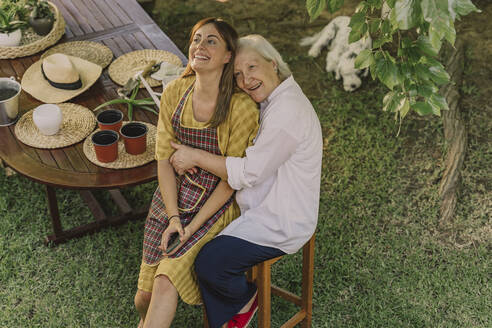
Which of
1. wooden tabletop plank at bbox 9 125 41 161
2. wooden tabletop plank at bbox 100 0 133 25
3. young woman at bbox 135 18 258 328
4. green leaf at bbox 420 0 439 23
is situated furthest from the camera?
wooden tabletop plank at bbox 100 0 133 25

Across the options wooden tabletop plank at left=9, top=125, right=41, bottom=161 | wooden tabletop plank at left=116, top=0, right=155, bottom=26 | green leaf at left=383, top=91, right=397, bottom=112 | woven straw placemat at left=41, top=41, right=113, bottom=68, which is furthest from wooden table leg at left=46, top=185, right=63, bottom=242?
green leaf at left=383, top=91, right=397, bottom=112

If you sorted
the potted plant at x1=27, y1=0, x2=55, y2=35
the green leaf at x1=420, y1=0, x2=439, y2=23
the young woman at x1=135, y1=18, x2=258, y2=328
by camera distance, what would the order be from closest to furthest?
the green leaf at x1=420, y1=0, x2=439, y2=23, the young woman at x1=135, y1=18, x2=258, y2=328, the potted plant at x1=27, y1=0, x2=55, y2=35

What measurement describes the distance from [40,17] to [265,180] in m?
1.87

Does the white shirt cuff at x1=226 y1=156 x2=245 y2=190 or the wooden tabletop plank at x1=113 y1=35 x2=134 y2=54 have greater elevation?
the white shirt cuff at x1=226 y1=156 x2=245 y2=190

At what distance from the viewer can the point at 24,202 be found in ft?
11.8

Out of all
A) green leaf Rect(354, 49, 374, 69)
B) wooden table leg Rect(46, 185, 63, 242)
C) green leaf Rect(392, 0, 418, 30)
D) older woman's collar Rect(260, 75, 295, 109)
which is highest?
green leaf Rect(392, 0, 418, 30)

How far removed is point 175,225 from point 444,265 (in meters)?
1.68

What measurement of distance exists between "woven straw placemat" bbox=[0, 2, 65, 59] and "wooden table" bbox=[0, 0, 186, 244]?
38mm

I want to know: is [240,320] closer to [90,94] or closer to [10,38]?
[90,94]

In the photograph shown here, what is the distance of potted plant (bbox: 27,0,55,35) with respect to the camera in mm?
3412

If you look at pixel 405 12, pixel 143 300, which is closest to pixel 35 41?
Result: pixel 143 300

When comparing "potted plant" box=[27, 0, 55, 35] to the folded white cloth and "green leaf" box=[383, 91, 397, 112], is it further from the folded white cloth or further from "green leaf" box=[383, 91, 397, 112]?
"green leaf" box=[383, 91, 397, 112]

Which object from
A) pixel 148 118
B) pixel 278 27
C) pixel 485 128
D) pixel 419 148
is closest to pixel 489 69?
pixel 485 128

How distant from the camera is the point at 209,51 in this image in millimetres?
2361
